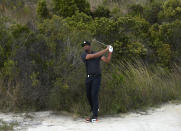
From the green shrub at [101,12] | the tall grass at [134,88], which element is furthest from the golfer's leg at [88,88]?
the green shrub at [101,12]

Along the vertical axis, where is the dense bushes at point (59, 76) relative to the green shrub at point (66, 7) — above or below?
below

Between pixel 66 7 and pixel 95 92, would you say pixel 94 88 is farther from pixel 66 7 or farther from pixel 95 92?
pixel 66 7

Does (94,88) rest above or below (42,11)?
below

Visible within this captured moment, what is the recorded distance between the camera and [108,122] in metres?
7.80

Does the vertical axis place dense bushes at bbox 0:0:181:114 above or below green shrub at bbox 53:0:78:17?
below

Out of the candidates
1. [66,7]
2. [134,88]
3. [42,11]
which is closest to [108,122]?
[134,88]

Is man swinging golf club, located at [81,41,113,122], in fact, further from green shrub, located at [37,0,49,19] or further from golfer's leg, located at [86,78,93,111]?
green shrub, located at [37,0,49,19]

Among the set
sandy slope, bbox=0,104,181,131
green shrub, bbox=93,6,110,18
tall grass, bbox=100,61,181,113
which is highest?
green shrub, bbox=93,6,110,18

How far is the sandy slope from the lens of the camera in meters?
7.23

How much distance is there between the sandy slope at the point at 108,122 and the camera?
7230 mm

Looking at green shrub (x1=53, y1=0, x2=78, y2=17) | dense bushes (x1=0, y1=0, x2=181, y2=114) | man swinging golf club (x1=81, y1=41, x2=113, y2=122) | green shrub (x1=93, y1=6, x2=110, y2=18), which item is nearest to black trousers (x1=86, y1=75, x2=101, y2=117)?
man swinging golf club (x1=81, y1=41, x2=113, y2=122)

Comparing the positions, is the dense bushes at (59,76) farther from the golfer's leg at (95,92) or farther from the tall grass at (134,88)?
the golfer's leg at (95,92)

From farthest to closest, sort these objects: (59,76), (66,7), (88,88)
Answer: (66,7) → (59,76) → (88,88)

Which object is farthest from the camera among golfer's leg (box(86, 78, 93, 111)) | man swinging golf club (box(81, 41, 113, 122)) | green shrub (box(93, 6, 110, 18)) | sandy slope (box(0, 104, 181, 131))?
green shrub (box(93, 6, 110, 18))
